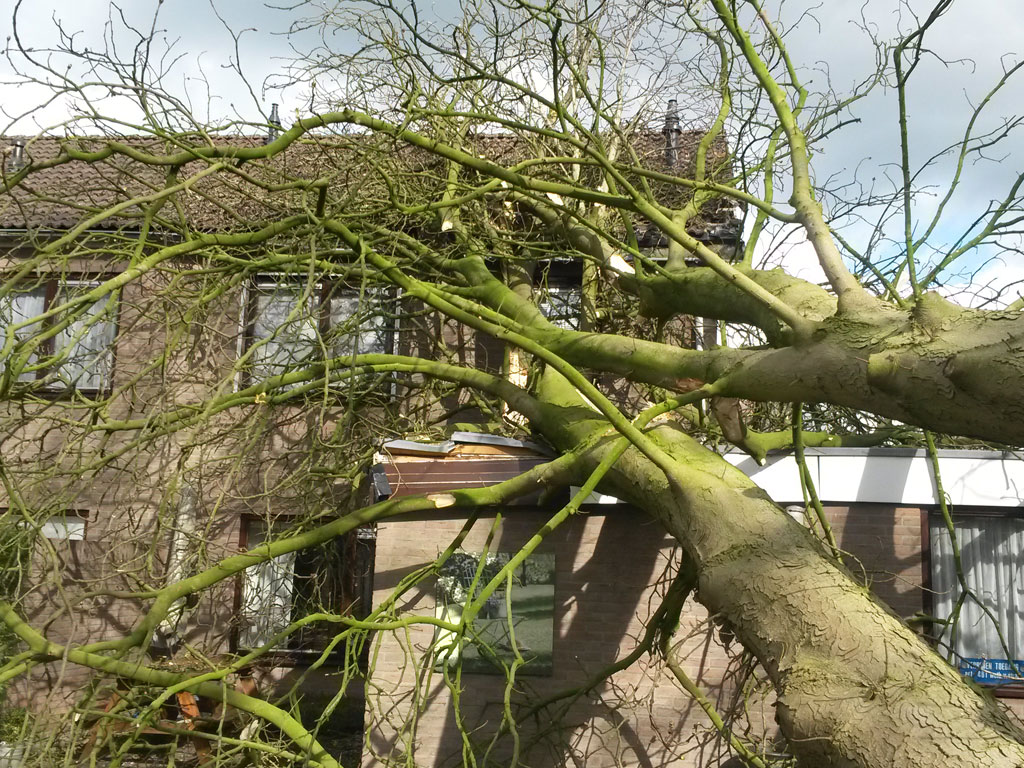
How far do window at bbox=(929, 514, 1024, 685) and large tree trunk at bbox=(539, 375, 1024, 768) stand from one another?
3.59 metres

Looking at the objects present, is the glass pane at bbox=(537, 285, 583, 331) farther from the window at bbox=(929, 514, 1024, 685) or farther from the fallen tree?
the window at bbox=(929, 514, 1024, 685)

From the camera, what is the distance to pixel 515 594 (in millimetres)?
7887

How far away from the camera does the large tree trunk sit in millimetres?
3225

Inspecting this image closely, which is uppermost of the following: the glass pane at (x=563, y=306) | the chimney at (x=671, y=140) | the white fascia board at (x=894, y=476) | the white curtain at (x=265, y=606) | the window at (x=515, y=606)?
the chimney at (x=671, y=140)

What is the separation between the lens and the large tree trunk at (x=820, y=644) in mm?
3225

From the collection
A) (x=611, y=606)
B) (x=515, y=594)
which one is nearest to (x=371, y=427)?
(x=515, y=594)

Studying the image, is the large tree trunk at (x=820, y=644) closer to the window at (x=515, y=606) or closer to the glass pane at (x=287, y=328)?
the glass pane at (x=287, y=328)

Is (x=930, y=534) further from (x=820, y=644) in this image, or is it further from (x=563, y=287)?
(x=563, y=287)

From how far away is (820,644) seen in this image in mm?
3682

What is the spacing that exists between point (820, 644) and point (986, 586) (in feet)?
14.6

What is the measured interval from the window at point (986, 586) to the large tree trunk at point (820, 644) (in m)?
3.59

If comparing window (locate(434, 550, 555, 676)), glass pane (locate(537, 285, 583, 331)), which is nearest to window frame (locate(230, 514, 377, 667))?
window (locate(434, 550, 555, 676))

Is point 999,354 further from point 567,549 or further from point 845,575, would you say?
point 567,549

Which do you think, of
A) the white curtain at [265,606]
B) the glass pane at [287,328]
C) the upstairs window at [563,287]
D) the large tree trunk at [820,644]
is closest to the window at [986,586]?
the large tree trunk at [820,644]
